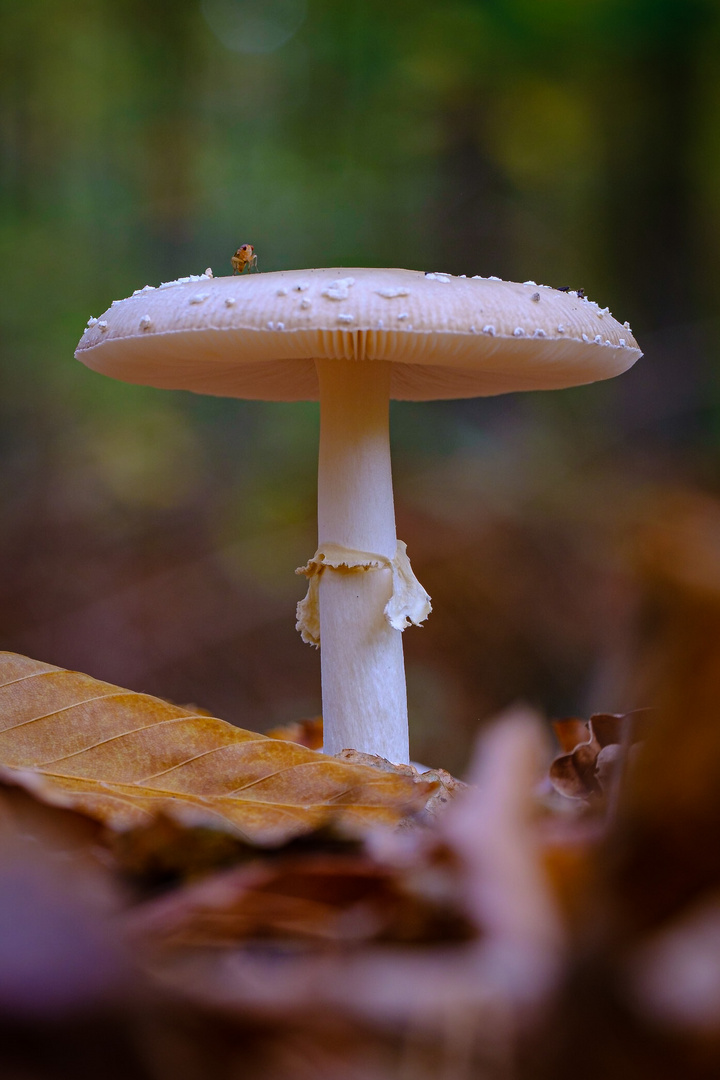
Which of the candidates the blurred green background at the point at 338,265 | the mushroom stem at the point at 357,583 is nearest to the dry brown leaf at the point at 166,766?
the mushroom stem at the point at 357,583

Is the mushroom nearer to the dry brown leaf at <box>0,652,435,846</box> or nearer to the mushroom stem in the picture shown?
the mushroom stem

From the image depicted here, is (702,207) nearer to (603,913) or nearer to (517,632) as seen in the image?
(517,632)

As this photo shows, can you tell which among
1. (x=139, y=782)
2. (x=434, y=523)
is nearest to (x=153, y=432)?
(x=434, y=523)

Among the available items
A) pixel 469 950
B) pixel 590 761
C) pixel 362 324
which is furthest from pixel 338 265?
pixel 469 950

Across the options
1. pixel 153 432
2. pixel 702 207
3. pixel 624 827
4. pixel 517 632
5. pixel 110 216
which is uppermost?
pixel 110 216

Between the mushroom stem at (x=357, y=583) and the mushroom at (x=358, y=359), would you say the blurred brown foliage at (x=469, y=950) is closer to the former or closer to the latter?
the mushroom at (x=358, y=359)

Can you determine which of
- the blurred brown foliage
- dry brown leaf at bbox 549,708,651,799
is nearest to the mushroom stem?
dry brown leaf at bbox 549,708,651,799

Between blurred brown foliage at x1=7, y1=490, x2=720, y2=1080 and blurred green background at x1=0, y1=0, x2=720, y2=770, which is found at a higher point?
blurred green background at x1=0, y1=0, x2=720, y2=770
